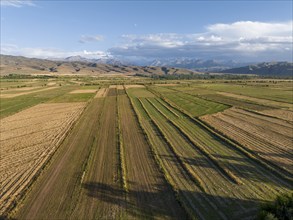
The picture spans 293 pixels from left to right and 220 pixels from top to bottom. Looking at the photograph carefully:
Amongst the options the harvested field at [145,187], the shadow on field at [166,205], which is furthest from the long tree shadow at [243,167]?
the shadow on field at [166,205]

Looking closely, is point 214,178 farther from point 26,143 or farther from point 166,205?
point 26,143

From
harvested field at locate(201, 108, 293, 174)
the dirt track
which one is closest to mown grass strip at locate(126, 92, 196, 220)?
the dirt track

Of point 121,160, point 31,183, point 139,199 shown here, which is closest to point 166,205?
point 139,199

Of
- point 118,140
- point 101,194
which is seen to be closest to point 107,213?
point 101,194

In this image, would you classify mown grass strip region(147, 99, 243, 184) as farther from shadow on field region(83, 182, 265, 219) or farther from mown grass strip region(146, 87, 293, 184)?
mown grass strip region(146, 87, 293, 184)

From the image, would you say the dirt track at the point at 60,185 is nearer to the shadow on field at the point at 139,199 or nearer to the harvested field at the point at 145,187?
the shadow on field at the point at 139,199

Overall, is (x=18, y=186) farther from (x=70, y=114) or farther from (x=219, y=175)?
(x=70, y=114)
